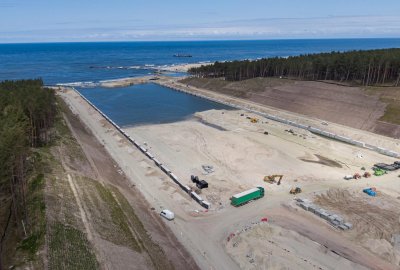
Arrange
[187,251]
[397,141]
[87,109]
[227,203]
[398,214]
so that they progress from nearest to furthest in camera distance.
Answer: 1. [187,251]
2. [398,214]
3. [227,203]
4. [397,141]
5. [87,109]

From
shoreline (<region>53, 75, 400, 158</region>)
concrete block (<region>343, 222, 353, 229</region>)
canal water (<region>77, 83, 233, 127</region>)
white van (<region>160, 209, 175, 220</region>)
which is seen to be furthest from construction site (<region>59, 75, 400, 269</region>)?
canal water (<region>77, 83, 233, 127</region>)

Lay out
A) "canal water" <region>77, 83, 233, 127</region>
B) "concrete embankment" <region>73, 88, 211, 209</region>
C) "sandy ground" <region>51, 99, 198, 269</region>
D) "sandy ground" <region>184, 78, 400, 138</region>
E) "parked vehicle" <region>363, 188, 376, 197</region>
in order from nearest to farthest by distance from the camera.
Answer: "sandy ground" <region>51, 99, 198, 269</region> → "concrete embankment" <region>73, 88, 211, 209</region> → "parked vehicle" <region>363, 188, 376, 197</region> → "sandy ground" <region>184, 78, 400, 138</region> → "canal water" <region>77, 83, 233, 127</region>

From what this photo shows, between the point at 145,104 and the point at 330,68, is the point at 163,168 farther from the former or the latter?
the point at 330,68

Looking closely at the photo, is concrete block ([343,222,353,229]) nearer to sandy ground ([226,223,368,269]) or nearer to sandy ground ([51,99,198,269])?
sandy ground ([226,223,368,269])

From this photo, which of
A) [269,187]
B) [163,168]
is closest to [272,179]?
[269,187]

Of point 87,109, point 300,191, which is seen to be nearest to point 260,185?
point 300,191

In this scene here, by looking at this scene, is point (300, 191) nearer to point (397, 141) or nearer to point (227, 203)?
point (227, 203)
